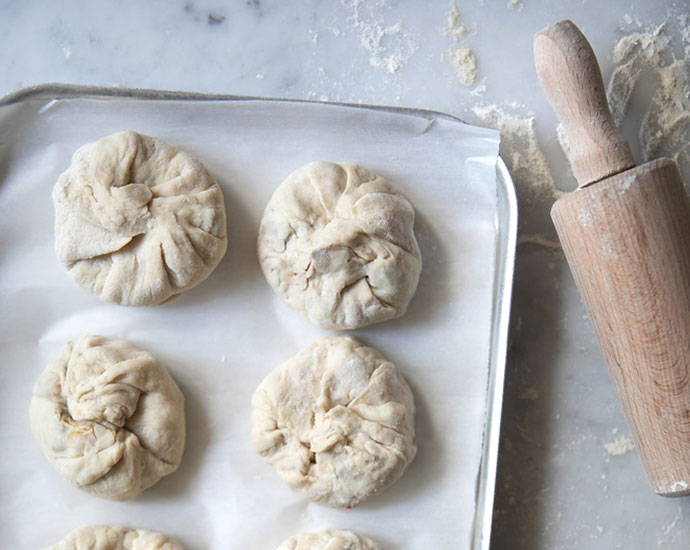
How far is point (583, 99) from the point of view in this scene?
1460mm

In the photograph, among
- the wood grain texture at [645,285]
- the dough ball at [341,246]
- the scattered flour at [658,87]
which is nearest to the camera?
the wood grain texture at [645,285]

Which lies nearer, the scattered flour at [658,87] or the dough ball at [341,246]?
the dough ball at [341,246]

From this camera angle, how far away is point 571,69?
1.45m

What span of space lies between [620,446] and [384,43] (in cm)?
100

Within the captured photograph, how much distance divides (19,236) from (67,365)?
29 centimetres

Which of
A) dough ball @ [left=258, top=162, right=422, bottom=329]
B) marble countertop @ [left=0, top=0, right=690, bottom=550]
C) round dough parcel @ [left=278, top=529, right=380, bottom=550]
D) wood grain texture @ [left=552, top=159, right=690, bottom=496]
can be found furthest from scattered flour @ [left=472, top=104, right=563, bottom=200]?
round dough parcel @ [left=278, top=529, right=380, bottom=550]

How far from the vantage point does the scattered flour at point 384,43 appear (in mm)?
1691

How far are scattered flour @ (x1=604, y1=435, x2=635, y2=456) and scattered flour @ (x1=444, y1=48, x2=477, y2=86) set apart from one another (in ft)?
2.71

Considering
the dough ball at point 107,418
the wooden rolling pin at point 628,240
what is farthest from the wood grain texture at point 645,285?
the dough ball at point 107,418

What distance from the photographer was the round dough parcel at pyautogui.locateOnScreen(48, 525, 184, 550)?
1.56 m

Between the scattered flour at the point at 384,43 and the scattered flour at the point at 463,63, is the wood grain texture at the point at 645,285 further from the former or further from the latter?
the scattered flour at the point at 384,43

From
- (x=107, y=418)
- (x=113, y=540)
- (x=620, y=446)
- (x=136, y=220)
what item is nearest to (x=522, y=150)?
(x=620, y=446)

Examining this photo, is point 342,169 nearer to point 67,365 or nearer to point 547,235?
point 547,235

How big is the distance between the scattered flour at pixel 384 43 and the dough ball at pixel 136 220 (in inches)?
17.7
